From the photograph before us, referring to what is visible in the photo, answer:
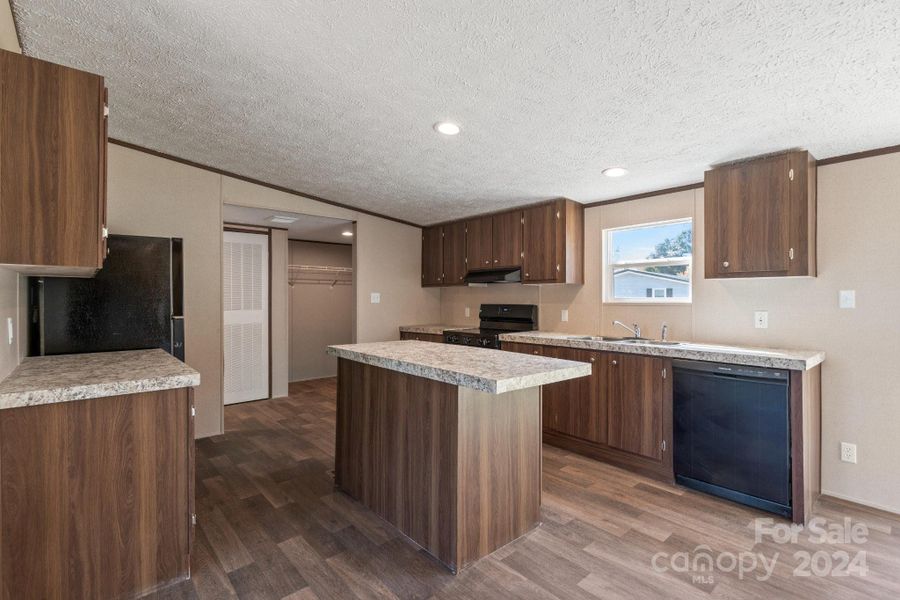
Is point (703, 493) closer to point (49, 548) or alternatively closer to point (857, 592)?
point (857, 592)

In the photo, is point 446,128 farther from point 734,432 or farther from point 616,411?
point 734,432

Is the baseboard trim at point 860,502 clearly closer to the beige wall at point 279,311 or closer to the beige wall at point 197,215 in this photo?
the beige wall at point 197,215

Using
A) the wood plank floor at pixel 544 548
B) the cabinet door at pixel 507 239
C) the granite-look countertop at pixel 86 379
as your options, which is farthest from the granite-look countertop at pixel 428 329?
the granite-look countertop at pixel 86 379

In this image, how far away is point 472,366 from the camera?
2008 mm

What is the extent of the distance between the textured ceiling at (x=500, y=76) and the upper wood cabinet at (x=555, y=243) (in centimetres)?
77

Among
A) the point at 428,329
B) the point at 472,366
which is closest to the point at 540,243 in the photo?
the point at 428,329

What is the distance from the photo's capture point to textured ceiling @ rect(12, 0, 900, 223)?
1.63 m

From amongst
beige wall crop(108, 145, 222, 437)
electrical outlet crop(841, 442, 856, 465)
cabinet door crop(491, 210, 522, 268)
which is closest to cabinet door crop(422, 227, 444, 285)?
cabinet door crop(491, 210, 522, 268)

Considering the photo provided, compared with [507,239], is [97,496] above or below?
below

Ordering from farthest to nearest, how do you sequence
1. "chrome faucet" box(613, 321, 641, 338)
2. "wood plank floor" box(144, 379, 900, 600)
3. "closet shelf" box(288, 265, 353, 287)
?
1. "closet shelf" box(288, 265, 353, 287)
2. "chrome faucet" box(613, 321, 641, 338)
3. "wood plank floor" box(144, 379, 900, 600)

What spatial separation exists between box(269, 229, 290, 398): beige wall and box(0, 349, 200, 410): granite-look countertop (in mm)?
2936

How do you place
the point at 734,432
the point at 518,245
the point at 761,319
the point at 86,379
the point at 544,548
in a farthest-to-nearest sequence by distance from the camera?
the point at 518,245
the point at 761,319
the point at 734,432
the point at 544,548
the point at 86,379

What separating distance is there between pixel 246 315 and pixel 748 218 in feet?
16.6

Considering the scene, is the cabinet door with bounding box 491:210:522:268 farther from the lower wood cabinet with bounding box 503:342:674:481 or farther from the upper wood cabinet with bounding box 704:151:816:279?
the upper wood cabinet with bounding box 704:151:816:279
